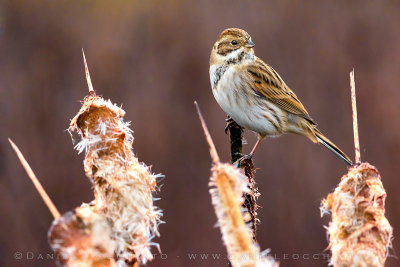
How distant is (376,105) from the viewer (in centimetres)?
846

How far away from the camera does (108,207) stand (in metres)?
1.66

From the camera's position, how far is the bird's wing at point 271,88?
476cm

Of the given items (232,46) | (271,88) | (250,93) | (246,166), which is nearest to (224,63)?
(232,46)

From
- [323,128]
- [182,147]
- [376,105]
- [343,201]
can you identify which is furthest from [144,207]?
A: [376,105]

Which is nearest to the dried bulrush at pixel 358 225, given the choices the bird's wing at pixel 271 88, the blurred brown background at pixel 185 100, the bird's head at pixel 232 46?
the bird's head at pixel 232 46

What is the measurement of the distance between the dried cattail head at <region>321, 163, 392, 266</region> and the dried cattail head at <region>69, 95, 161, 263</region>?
0.50m

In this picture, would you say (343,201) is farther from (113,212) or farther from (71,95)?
(71,95)

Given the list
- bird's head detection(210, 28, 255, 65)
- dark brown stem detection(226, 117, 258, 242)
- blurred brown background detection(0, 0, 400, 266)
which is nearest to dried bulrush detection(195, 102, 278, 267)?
dark brown stem detection(226, 117, 258, 242)

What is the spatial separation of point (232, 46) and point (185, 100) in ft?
11.4

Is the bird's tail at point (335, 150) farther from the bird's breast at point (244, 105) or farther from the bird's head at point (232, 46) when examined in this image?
the bird's head at point (232, 46)

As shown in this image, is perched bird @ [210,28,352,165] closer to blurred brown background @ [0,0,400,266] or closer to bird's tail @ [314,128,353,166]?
bird's tail @ [314,128,353,166]

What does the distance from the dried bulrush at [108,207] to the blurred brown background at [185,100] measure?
17.6 ft

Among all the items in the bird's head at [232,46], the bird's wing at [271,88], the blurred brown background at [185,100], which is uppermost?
the blurred brown background at [185,100]

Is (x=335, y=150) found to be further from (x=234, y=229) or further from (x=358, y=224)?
(x=234, y=229)
